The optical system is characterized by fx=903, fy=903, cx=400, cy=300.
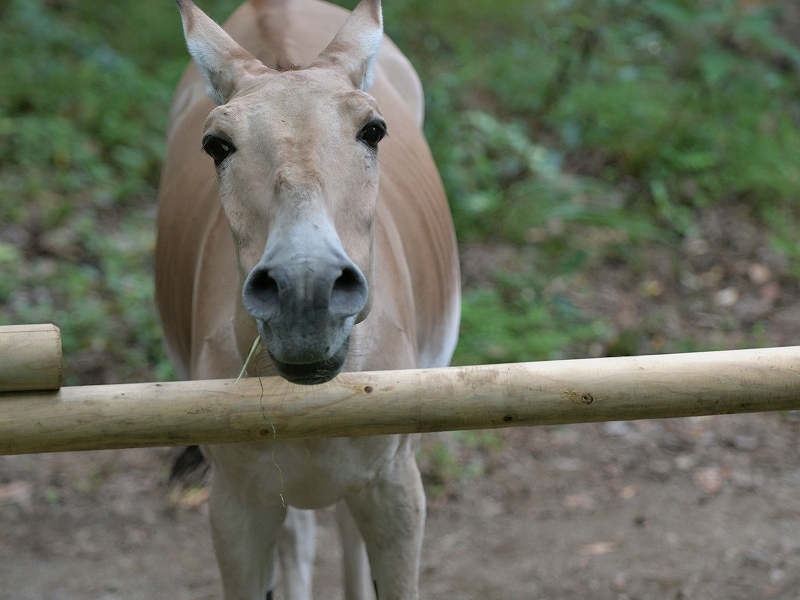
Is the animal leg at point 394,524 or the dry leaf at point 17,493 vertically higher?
the animal leg at point 394,524

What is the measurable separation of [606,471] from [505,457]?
1.61ft

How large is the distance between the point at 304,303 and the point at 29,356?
1.98ft

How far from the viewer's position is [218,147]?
215 cm

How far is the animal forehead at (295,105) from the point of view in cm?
208

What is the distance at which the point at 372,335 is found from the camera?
2.42 metres

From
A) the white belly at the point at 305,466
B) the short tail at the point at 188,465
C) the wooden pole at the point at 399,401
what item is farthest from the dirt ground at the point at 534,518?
the wooden pole at the point at 399,401

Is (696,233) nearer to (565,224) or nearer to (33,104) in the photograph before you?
(565,224)

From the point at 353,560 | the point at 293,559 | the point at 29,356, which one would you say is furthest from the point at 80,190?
the point at 29,356

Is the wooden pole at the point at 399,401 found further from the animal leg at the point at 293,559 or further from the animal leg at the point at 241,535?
the animal leg at the point at 293,559

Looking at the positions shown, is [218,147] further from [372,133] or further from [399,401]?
[399,401]

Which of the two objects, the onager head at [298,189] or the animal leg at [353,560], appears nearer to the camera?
the onager head at [298,189]

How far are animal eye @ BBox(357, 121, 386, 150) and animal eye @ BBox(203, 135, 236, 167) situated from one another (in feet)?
1.00

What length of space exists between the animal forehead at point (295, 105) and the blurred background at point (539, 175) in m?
2.79

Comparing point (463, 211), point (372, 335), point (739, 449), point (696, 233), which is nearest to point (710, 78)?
point (696, 233)
